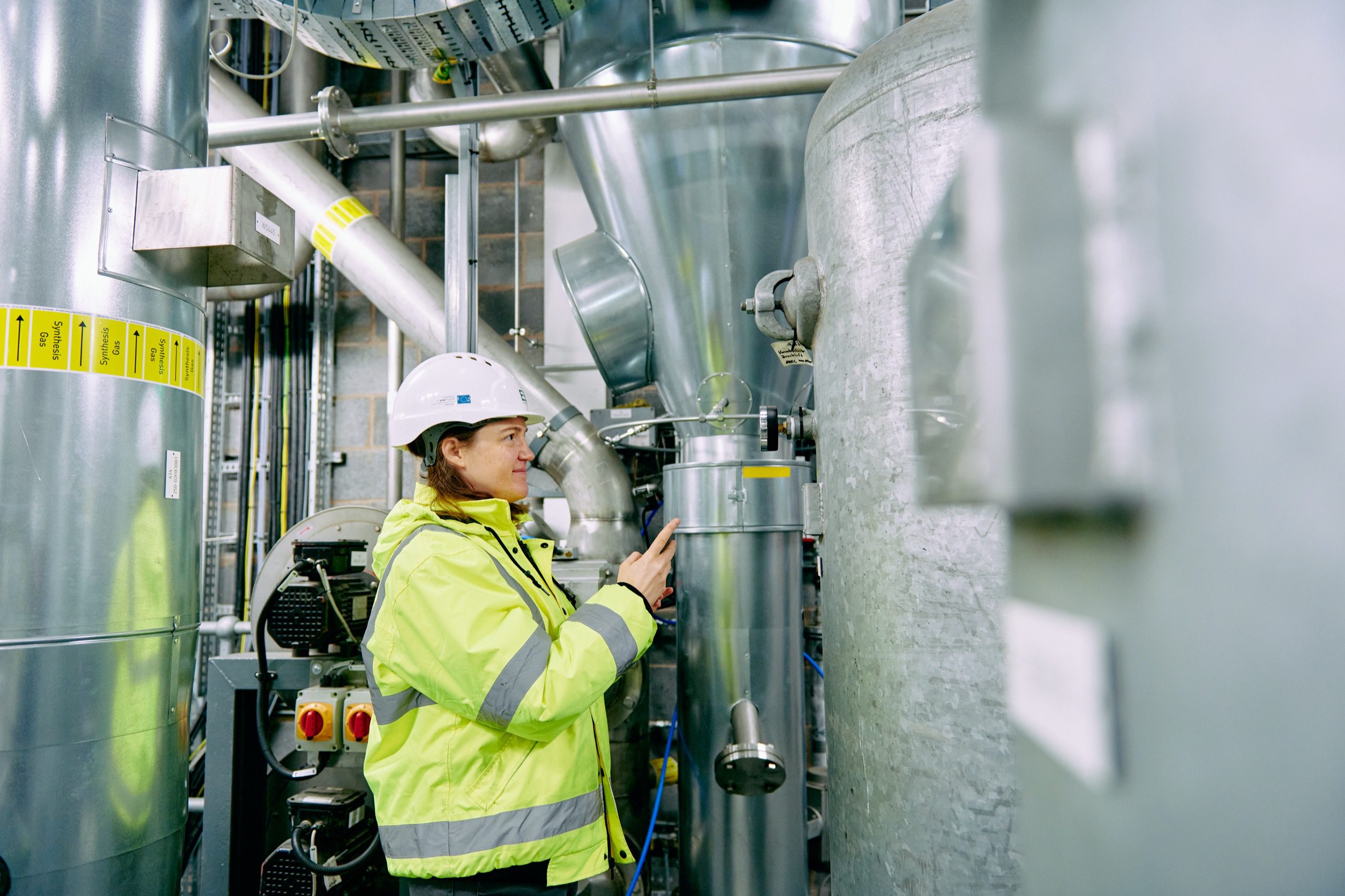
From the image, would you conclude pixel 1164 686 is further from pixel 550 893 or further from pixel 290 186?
pixel 290 186

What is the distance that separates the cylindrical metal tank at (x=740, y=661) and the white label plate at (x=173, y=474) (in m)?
0.94

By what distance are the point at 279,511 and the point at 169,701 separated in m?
1.59

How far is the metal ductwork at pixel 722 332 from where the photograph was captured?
1.68m

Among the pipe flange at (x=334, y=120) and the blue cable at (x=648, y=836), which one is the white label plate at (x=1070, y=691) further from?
the pipe flange at (x=334, y=120)

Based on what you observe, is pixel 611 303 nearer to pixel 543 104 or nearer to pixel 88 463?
pixel 543 104

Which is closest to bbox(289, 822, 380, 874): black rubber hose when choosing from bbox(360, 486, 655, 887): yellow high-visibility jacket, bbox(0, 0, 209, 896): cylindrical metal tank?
bbox(0, 0, 209, 896): cylindrical metal tank

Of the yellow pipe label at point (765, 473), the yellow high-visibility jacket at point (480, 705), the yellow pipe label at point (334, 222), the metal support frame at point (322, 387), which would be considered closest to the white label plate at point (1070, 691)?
the yellow high-visibility jacket at point (480, 705)

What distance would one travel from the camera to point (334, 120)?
1.67 meters

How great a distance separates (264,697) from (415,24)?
1485 millimetres

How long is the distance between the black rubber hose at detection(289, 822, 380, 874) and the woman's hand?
2.81 feet

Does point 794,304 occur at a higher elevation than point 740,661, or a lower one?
higher

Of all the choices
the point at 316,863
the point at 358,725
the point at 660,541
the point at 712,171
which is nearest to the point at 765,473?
the point at 660,541

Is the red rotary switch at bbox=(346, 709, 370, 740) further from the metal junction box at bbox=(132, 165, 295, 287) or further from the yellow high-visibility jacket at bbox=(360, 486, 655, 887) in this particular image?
the metal junction box at bbox=(132, 165, 295, 287)

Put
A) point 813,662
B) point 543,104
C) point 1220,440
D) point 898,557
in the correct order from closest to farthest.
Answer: point 1220,440, point 898,557, point 543,104, point 813,662
